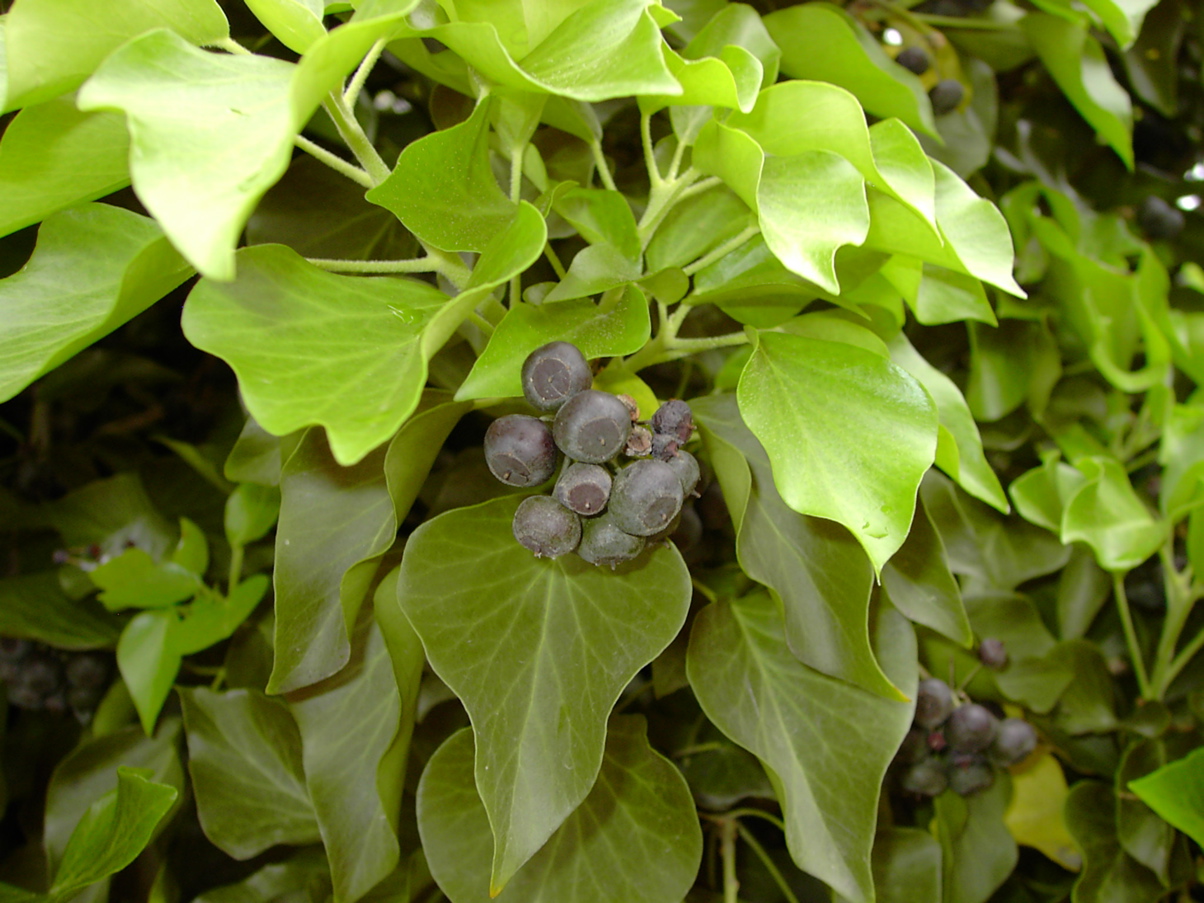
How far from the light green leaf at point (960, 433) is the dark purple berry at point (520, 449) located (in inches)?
8.7

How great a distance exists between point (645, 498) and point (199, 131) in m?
0.24

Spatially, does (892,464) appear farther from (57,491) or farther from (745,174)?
(57,491)

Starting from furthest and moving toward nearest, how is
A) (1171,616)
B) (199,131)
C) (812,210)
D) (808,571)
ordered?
(1171,616) < (808,571) < (812,210) < (199,131)

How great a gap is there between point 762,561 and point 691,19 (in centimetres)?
43

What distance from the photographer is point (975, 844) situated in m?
0.70

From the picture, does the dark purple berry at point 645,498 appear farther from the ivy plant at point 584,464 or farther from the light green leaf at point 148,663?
the light green leaf at point 148,663

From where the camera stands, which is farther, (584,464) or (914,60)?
(914,60)

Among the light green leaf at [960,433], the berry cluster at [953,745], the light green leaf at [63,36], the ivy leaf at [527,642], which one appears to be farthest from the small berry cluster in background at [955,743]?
the light green leaf at [63,36]

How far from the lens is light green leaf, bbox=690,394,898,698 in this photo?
1.43 feet

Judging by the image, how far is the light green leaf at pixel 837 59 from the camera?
1.87 feet

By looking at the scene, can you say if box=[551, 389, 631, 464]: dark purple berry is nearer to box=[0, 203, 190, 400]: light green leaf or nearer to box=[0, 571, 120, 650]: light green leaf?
box=[0, 203, 190, 400]: light green leaf

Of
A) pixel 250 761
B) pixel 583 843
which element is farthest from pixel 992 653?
pixel 250 761

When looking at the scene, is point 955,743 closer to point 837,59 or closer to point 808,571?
point 808,571

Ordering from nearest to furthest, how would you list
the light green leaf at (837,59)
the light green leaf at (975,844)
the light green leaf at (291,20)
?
the light green leaf at (291,20) < the light green leaf at (837,59) < the light green leaf at (975,844)
